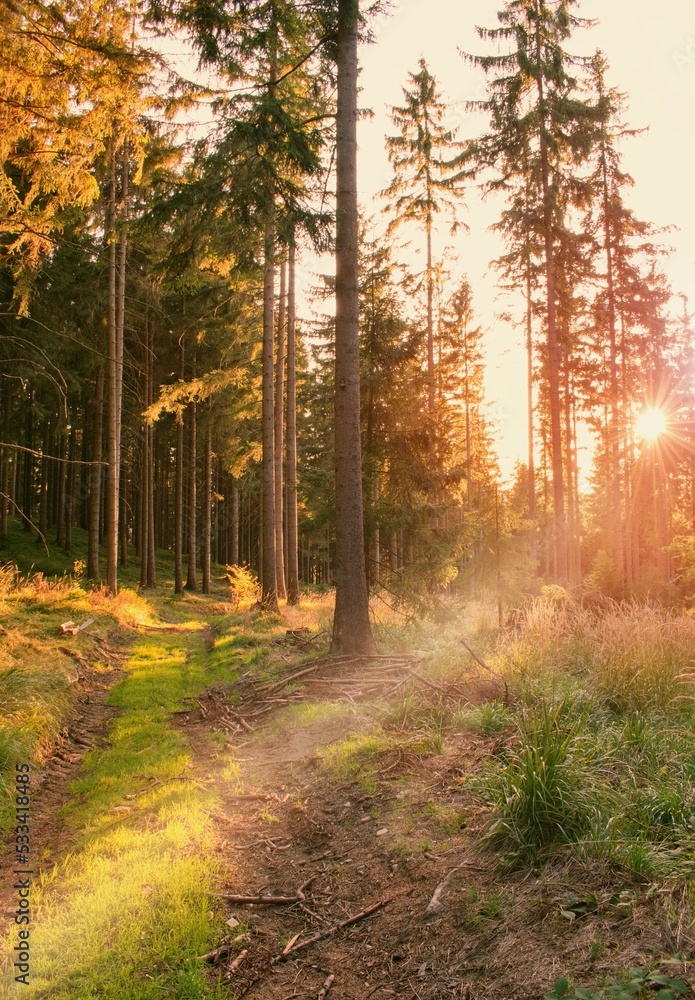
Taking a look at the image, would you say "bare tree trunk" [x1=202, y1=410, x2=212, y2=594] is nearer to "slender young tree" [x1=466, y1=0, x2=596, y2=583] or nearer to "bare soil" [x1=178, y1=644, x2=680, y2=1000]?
"slender young tree" [x1=466, y1=0, x2=596, y2=583]

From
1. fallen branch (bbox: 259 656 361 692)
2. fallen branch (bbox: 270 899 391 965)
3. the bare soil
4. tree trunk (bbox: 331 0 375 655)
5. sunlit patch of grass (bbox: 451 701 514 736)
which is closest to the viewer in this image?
the bare soil

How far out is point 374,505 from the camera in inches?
470

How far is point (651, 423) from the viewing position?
2300 cm

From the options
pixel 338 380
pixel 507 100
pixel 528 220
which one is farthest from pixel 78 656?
pixel 507 100

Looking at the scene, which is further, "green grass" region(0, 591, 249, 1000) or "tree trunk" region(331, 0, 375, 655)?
"tree trunk" region(331, 0, 375, 655)

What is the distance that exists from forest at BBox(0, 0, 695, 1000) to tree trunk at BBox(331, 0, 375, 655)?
5 cm

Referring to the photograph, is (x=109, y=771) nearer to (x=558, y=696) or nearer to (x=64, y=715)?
(x=64, y=715)

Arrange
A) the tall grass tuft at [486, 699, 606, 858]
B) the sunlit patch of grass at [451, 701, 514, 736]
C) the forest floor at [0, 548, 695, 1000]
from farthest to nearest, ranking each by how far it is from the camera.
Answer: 1. the sunlit patch of grass at [451, 701, 514, 736]
2. the tall grass tuft at [486, 699, 606, 858]
3. the forest floor at [0, 548, 695, 1000]

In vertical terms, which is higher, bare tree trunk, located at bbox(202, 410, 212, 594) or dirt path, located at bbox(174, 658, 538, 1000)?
bare tree trunk, located at bbox(202, 410, 212, 594)

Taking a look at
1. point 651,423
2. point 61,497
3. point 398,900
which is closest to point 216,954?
point 398,900

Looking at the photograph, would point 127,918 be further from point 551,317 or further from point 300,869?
point 551,317

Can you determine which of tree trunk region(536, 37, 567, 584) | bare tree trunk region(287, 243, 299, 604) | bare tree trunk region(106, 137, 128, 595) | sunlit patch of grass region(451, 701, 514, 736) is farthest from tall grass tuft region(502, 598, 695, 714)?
bare tree trunk region(106, 137, 128, 595)

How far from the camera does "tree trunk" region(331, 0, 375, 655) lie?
867 centimetres

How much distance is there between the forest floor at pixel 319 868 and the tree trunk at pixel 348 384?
1102mm
